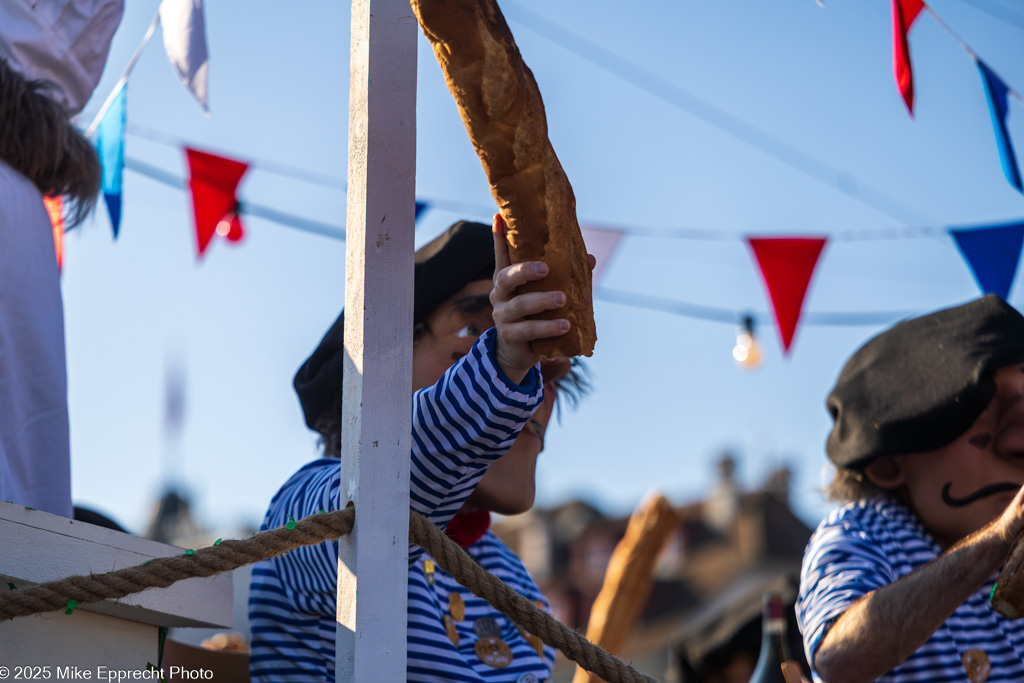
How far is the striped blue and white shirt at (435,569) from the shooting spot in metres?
1.34

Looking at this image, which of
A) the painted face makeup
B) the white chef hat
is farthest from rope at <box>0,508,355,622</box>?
the painted face makeup

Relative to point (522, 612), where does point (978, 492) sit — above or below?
above

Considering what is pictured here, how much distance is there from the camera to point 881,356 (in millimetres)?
2562


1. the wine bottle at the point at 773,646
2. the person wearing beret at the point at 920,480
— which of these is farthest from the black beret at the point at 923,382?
the wine bottle at the point at 773,646

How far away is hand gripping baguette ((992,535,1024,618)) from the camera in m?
1.62

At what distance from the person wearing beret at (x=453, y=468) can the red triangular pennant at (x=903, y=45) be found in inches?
64.3

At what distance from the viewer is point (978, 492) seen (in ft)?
7.75

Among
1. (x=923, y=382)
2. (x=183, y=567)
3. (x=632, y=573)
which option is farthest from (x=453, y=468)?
(x=632, y=573)

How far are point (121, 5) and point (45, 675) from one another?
149 cm

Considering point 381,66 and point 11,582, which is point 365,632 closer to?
point 11,582

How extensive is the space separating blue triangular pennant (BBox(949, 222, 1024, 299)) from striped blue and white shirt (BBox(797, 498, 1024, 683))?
144 centimetres

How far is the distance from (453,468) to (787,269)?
9.88ft

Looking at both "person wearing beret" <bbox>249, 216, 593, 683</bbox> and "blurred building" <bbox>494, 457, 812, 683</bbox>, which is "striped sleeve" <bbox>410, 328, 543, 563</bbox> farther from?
"blurred building" <bbox>494, 457, 812, 683</bbox>

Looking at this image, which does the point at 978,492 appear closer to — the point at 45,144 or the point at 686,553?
the point at 45,144
